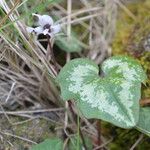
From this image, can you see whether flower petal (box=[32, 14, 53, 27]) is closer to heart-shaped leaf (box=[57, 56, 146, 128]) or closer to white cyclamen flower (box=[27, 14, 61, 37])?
white cyclamen flower (box=[27, 14, 61, 37])

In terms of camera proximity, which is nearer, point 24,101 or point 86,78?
point 86,78

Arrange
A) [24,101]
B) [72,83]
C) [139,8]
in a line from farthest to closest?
1. [139,8]
2. [24,101]
3. [72,83]

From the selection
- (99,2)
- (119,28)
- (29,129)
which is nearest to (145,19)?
(119,28)

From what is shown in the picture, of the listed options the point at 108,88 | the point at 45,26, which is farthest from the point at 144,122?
the point at 45,26

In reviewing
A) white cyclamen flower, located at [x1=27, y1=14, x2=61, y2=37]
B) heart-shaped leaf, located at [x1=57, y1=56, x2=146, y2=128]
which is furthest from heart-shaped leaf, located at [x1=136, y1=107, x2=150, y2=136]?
white cyclamen flower, located at [x1=27, y1=14, x2=61, y2=37]

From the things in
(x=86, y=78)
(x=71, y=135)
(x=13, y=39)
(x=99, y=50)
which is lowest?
(x=71, y=135)

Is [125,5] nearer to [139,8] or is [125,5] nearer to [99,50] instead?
[139,8]

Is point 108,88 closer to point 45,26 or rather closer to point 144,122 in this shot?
point 144,122

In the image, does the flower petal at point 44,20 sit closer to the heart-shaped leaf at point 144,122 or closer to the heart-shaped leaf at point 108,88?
the heart-shaped leaf at point 108,88

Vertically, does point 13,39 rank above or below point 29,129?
above
